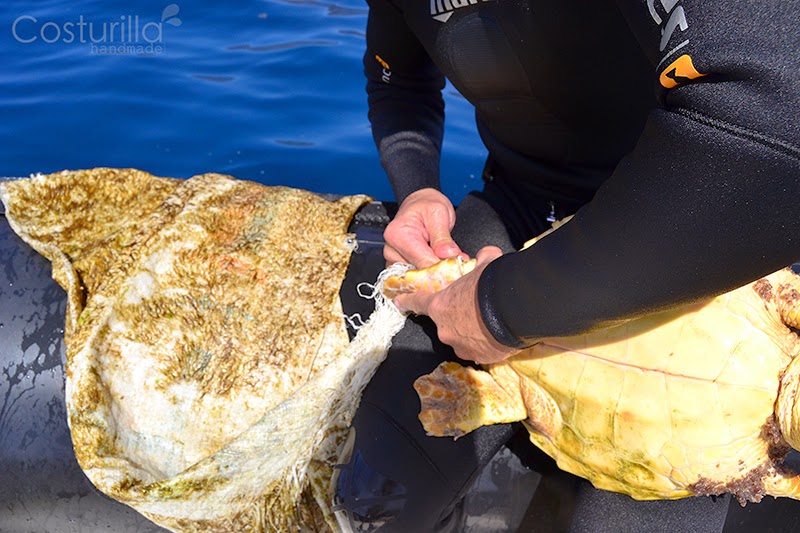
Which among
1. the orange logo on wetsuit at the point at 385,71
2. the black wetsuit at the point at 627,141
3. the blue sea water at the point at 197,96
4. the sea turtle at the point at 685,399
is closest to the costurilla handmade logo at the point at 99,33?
the blue sea water at the point at 197,96

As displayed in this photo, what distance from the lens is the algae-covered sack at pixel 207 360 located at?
172 centimetres

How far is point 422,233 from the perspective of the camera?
1836 mm

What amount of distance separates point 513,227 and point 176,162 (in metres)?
2.30

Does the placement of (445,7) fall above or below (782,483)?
above

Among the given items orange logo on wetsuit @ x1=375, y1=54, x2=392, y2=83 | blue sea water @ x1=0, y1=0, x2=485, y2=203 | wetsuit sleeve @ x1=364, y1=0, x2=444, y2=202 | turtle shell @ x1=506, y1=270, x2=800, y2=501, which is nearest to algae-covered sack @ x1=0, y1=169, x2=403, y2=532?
wetsuit sleeve @ x1=364, y1=0, x2=444, y2=202

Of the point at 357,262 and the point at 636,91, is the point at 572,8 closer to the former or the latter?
the point at 636,91

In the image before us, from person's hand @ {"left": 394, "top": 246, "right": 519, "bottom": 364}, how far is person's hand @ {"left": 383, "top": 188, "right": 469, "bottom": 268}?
15cm

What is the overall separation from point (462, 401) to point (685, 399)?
1.45 feet

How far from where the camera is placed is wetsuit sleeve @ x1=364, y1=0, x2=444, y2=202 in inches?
84.5

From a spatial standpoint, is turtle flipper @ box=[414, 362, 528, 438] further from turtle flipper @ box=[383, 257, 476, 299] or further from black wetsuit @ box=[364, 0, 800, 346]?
black wetsuit @ box=[364, 0, 800, 346]

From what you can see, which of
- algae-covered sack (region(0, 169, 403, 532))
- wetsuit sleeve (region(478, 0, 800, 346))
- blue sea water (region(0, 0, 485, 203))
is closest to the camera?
wetsuit sleeve (region(478, 0, 800, 346))

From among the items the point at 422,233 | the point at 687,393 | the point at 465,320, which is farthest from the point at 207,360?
the point at 687,393

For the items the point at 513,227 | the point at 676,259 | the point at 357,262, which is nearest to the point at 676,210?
the point at 676,259

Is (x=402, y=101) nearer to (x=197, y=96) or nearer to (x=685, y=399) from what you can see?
(x=685, y=399)
